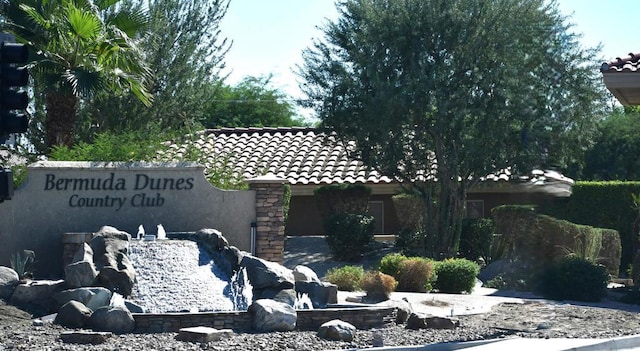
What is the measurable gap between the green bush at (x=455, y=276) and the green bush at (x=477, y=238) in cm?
661

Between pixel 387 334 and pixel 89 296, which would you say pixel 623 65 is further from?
pixel 89 296

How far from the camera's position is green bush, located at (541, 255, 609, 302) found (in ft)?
77.8

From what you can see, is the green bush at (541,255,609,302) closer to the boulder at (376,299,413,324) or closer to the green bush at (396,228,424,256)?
the boulder at (376,299,413,324)

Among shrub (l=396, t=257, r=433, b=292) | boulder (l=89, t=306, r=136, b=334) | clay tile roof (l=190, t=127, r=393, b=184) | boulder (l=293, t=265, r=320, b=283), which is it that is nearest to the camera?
boulder (l=89, t=306, r=136, b=334)

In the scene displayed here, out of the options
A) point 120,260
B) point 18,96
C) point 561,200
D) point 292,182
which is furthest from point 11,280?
point 561,200

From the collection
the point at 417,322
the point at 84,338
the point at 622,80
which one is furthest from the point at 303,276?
the point at 622,80

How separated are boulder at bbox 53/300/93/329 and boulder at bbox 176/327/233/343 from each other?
1.79m

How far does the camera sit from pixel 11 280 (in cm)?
1878

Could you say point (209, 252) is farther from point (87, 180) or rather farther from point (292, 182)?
point (292, 182)

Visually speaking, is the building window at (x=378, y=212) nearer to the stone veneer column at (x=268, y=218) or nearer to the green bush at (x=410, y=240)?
the green bush at (x=410, y=240)

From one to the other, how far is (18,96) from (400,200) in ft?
73.6

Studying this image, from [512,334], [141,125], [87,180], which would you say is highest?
[141,125]

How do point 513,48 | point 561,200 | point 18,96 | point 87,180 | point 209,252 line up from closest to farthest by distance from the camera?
point 18,96, point 209,252, point 87,180, point 513,48, point 561,200

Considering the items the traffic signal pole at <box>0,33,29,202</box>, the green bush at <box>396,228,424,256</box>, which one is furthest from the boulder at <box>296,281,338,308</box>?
the green bush at <box>396,228,424,256</box>
